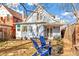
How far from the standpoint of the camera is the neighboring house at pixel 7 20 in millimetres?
2051

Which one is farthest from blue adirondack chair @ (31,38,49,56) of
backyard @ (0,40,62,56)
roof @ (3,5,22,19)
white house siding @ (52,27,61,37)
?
roof @ (3,5,22,19)

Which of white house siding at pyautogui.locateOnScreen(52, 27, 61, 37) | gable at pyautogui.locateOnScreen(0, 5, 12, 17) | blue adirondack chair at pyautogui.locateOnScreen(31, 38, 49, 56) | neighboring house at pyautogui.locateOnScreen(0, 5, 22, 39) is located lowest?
blue adirondack chair at pyautogui.locateOnScreen(31, 38, 49, 56)

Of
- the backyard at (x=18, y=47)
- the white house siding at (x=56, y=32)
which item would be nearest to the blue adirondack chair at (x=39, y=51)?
the backyard at (x=18, y=47)

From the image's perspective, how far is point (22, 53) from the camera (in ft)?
6.73

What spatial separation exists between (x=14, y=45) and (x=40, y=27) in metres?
0.35

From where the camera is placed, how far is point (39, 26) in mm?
2043

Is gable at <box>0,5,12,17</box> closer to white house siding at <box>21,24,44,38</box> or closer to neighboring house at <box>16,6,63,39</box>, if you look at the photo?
neighboring house at <box>16,6,63,39</box>

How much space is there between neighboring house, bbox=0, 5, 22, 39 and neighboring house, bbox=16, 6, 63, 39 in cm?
6

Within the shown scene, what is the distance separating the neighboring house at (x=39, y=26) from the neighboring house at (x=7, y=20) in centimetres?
6

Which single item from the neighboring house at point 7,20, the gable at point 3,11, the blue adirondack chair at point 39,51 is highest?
the gable at point 3,11

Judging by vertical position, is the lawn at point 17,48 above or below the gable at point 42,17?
below

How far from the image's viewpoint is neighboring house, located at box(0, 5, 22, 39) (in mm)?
2051

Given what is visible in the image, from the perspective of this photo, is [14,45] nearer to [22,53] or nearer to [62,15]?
[22,53]

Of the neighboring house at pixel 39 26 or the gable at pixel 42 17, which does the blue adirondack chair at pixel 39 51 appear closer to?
the neighboring house at pixel 39 26
